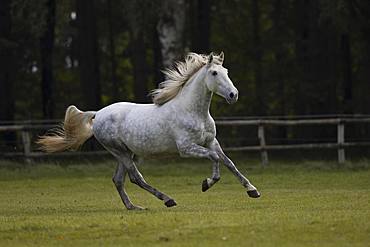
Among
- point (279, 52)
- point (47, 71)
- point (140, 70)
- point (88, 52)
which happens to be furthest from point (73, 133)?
point (279, 52)

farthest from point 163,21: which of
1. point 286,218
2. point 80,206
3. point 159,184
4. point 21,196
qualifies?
point 286,218

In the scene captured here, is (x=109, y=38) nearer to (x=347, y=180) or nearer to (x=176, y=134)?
(x=347, y=180)

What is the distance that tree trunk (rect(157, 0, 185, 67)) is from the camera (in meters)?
30.3

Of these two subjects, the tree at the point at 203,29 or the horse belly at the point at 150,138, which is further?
the tree at the point at 203,29

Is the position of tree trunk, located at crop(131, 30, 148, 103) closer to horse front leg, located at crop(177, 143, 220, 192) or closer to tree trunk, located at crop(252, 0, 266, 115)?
tree trunk, located at crop(252, 0, 266, 115)

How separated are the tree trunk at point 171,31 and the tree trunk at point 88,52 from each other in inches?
135

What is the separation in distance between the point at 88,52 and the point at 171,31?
4.06 meters

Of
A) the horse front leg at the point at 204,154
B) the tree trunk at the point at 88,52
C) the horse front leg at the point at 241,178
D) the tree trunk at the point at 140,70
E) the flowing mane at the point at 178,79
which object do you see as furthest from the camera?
the tree trunk at the point at 140,70

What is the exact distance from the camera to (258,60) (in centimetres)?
4084

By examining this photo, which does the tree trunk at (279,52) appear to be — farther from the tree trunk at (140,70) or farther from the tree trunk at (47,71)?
the tree trunk at (47,71)

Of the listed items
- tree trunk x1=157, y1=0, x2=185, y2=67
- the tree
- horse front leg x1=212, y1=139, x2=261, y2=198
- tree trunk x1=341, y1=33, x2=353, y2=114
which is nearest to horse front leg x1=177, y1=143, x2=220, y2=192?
horse front leg x1=212, y1=139, x2=261, y2=198

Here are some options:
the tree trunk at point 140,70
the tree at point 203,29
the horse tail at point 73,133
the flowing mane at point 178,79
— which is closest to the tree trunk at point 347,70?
the tree at point 203,29

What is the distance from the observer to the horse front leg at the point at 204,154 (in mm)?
13953

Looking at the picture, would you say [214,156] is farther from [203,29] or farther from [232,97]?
→ [203,29]
